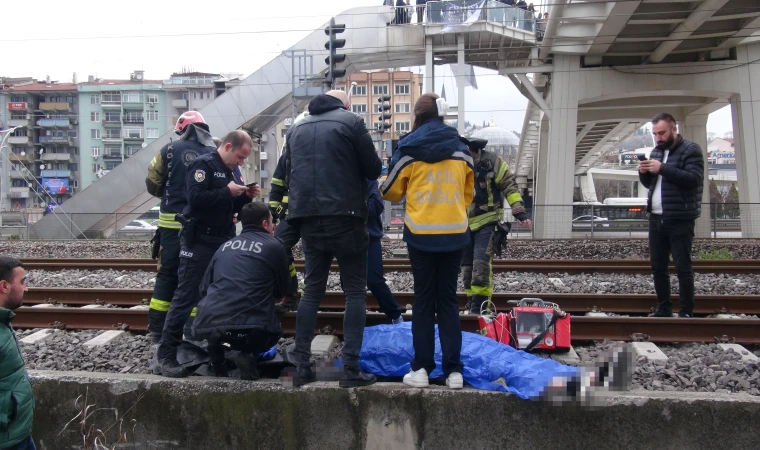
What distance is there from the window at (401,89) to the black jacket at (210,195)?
336 feet

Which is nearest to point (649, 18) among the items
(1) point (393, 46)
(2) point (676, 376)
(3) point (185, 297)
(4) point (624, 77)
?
(4) point (624, 77)

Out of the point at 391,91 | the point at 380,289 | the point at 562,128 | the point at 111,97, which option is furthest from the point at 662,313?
the point at 391,91

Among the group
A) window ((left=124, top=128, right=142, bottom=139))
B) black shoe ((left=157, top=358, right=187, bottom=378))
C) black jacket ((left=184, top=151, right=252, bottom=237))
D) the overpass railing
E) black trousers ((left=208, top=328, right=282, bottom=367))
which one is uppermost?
window ((left=124, top=128, right=142, bottom=139))

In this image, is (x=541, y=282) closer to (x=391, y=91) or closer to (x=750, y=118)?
(x=750, y=118)

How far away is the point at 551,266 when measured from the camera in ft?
34.1

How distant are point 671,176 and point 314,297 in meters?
3.78

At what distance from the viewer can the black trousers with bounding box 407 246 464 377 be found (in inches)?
160

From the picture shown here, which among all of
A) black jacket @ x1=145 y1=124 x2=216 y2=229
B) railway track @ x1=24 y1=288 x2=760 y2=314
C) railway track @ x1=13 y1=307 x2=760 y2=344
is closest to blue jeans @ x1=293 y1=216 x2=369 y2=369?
black jacket @ x1=145 y1=124 x2=216 y2=229

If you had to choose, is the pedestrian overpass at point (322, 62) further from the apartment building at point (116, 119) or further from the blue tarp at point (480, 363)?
the apartment building at point (116, 119)

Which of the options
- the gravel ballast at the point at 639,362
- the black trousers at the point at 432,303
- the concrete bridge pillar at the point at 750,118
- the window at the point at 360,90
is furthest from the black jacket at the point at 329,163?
the window at the point at 360,90

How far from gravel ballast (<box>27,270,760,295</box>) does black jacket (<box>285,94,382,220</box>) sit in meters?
4.62

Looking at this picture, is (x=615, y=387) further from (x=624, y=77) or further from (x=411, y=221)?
(x=624, y=77)

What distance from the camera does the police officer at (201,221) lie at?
14.8ft

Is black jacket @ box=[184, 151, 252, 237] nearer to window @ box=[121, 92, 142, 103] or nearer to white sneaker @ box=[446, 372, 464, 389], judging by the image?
white sneaker @ box=[446, 372, 464, 389]
